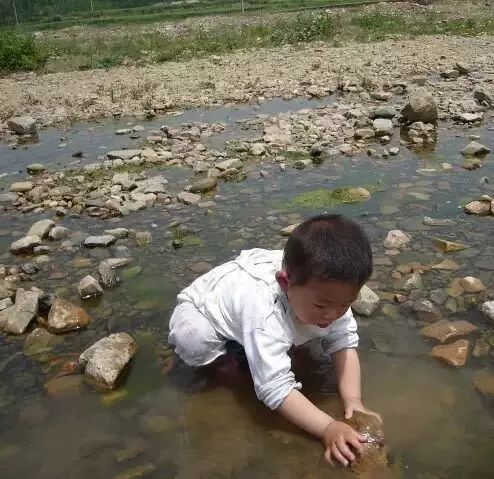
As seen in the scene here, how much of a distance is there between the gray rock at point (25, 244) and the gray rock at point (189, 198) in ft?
4.45

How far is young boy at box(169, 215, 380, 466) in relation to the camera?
2348 millimetres

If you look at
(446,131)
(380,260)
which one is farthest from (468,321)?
(446,131)

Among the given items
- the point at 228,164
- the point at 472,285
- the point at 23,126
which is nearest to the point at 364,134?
the point at 228,164

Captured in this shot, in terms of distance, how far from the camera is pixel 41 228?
473 centimetres

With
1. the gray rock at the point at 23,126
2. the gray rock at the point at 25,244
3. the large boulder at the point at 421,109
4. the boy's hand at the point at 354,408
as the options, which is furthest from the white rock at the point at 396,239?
the gray rock at the point at 23,126

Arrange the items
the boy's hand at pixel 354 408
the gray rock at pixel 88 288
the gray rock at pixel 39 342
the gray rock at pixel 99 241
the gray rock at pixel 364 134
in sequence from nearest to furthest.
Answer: the boy's hand at pixel 354 408
the gray rock at pixel 39 342
the gray rock at pixel 88 288
the gray rock at pixel 99 241
the gray rock at pixel 364 134

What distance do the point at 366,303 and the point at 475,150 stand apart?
3.38 m

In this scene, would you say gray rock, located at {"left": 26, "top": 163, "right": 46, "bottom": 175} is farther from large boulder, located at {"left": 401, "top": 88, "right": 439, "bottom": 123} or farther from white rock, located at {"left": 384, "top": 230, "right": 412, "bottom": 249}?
large boulder, located at {"left": 401, "top": 88, "right": 439, "bottom": 123}

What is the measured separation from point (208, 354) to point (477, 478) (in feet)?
4.38

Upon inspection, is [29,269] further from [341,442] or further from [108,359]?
[341,442]

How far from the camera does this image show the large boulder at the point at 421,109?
7.14 m

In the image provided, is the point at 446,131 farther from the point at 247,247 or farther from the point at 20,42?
the point at 20,42

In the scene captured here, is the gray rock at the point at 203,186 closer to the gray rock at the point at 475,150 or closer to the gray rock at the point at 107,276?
the gray rock at the point at 107,276

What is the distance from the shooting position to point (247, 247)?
170 inches
